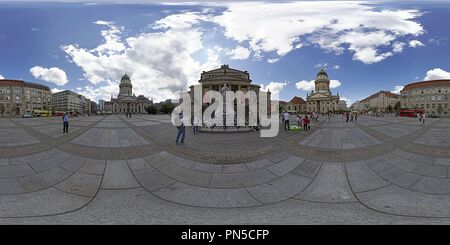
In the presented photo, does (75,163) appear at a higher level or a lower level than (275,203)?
higher

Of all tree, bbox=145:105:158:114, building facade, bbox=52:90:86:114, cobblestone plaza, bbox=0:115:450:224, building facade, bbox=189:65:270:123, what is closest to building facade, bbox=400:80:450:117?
cobblestone plaza, bbox=0:115:450:224

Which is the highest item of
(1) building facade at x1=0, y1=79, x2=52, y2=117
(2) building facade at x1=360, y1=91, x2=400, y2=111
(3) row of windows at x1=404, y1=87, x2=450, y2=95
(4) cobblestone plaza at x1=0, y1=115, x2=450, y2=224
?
(2) building facade at x1=360, y1=91, x2=400, y2=111

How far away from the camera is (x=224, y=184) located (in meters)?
3.88

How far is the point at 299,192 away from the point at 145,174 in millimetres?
2971

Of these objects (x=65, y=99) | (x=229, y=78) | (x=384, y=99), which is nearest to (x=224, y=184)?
(x=229, y=78)

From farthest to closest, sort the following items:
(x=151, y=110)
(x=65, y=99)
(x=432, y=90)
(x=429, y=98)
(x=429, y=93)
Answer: (x=151, y=110) < (x=65, y=99) < (x=429, y=98) < (x=429, y=93) < (x=432, y=90)

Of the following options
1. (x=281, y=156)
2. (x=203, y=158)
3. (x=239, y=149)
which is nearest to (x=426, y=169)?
(x=281, y=156)

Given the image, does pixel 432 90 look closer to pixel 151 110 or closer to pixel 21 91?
pixel 21 91

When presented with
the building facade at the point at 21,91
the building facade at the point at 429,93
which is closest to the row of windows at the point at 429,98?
the building facade at the point at 429,93

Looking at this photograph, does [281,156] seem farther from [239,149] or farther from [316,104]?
[316,104]

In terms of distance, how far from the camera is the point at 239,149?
555cm

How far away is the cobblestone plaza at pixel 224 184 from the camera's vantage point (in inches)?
117

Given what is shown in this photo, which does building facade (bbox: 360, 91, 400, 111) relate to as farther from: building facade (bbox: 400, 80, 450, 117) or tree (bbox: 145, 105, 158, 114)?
tree (bbox: 145, 105, 158, 114)

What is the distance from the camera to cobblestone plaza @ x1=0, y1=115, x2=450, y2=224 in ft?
9.73
